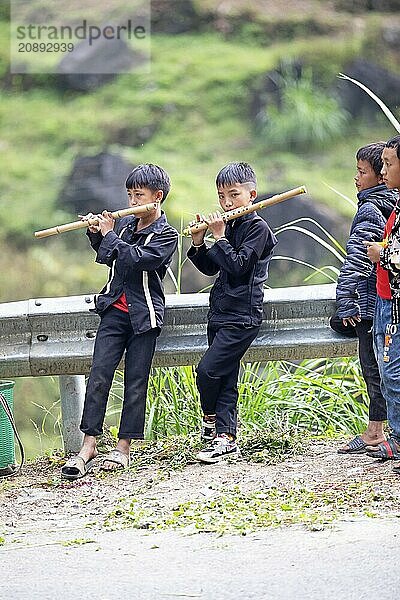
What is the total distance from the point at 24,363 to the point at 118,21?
1597cm

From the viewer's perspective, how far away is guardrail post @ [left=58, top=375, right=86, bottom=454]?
5.83 meters

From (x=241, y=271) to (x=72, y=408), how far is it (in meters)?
1.24

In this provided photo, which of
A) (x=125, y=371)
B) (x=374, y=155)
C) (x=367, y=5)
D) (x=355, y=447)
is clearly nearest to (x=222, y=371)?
(x=125, y=371)

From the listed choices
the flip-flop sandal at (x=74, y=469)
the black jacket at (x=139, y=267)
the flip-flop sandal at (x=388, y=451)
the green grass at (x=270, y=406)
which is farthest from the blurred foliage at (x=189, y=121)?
the flip-flop sandal at (x=388, y=451)

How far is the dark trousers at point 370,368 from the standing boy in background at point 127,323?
105 cm

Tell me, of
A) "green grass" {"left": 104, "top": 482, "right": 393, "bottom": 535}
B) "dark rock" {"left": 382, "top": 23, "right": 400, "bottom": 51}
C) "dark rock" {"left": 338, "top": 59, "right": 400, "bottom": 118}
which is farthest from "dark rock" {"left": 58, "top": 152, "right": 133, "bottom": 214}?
"green grass" {"left": 104, "top": 482, "right": 393, "bottom": 535}

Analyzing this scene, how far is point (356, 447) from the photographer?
18.0ft

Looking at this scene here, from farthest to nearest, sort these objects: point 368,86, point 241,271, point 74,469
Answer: point 368,86, point 241,271, point 74,469

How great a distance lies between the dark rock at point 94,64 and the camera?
19.7 m

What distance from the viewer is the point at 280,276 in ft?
49.2

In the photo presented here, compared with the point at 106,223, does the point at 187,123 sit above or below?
above

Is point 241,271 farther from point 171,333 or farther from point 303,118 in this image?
point 303,118

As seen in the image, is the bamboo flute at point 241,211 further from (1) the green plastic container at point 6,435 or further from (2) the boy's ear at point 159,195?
(1) the green plastic container at point 6,435

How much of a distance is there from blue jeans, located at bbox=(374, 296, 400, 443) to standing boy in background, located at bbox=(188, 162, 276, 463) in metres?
0.73
